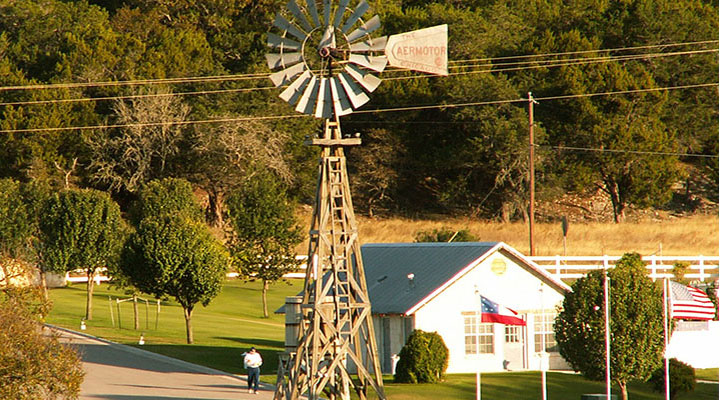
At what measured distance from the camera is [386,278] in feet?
130

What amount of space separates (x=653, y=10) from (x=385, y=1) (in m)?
21.7

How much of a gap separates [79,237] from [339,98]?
86.1 ft

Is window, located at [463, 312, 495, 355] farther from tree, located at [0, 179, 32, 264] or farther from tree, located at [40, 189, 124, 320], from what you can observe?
tree, located at [0, 179, 32, 264]

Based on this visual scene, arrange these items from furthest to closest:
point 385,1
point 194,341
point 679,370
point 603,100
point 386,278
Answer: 1. point 385,1
2. point 603,100
3. point 194,341
4. point 386,278
5. point 679,370

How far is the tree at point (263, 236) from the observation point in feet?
188

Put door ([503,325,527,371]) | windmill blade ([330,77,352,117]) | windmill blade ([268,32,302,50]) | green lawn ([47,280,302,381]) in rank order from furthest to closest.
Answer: green lawn ([47,280,302,381]) → door ([503,325,527,371]) → windmill blade ([268,32,302,50]) → windmill blade ([330,77,352,117])

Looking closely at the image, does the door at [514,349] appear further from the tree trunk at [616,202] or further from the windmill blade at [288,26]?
the tree trunk at [616,202]

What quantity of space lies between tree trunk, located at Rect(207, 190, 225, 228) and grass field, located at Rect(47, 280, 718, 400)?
49.5 ft

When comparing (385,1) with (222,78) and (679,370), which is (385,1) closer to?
(222,78)

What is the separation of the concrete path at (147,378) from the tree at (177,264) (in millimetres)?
3386

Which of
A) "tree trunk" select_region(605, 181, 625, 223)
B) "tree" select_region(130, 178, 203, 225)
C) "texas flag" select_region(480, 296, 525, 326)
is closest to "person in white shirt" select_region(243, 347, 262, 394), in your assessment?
"texas flag" select_region(480, 296, 525, 326)

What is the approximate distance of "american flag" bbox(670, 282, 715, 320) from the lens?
31.6m

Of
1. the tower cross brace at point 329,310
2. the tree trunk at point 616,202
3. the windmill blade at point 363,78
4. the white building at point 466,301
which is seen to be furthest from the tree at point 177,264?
the tree trunk at point 616,202

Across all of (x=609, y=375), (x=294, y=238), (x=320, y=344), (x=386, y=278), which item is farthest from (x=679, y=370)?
(x=294, y=238)
